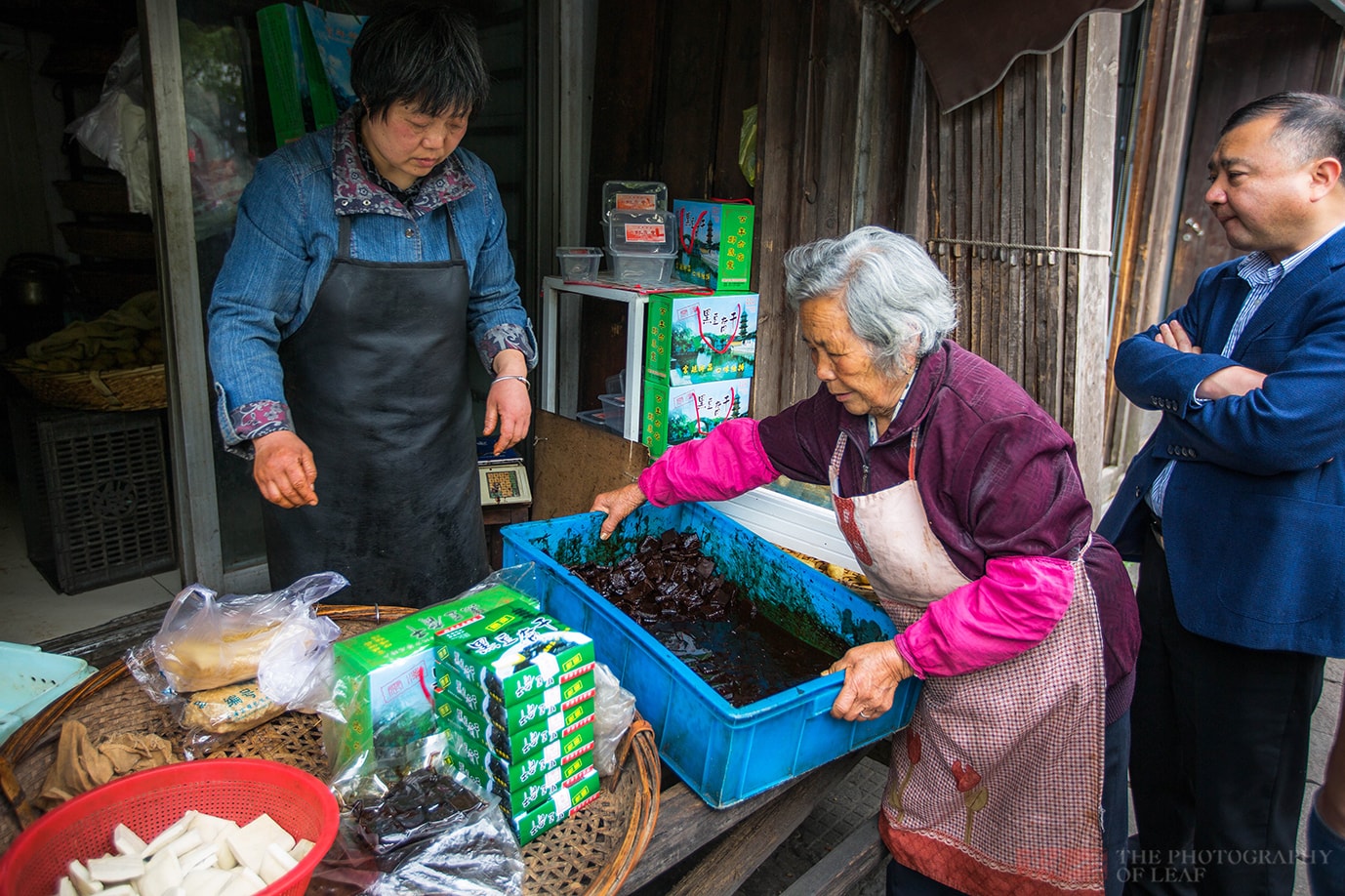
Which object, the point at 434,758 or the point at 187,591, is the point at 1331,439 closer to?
the point at 434,758

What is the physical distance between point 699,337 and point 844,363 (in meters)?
1.86

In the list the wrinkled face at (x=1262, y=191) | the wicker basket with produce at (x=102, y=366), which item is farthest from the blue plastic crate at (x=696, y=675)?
the wicker basket with produce at (x=102, y=366)

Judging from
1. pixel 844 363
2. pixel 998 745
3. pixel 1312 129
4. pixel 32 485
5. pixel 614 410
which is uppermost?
pixel 1312 129

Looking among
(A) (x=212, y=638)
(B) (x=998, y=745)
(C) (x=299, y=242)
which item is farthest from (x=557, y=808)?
(C) (x=299, y=242)

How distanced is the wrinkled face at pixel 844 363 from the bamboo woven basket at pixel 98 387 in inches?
116

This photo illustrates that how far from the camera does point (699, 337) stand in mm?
3633

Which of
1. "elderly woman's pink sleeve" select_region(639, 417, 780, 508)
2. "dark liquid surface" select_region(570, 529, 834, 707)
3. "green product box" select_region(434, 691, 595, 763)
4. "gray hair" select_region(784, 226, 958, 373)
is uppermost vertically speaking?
"gray hair" select_region(784, 226, 958, 373)

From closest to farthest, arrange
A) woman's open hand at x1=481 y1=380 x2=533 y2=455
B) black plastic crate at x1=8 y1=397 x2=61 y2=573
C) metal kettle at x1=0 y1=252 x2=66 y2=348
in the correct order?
woman's open hand at x1=481 y1=380 x2=533 y2=455
black plastic crate at x1=8 y1=397 x2=61 y2=573
metal kettle at x1=0 y1=252 x2=66 y2=348

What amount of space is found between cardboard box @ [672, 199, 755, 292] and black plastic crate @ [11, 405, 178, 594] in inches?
101

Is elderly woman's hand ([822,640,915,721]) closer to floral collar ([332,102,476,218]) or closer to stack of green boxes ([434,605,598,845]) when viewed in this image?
stack of green boxes ([434,605,598,845])

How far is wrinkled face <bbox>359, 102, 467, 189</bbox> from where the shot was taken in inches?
78.1

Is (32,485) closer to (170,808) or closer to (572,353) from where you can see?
(572,353)

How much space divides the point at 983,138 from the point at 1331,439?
1.91 m

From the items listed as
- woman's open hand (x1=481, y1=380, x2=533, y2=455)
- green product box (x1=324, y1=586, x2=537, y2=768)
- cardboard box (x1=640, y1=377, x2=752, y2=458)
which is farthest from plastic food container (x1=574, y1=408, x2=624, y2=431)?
green product box (x1=324, y1=586, x2=537, y2=768)
